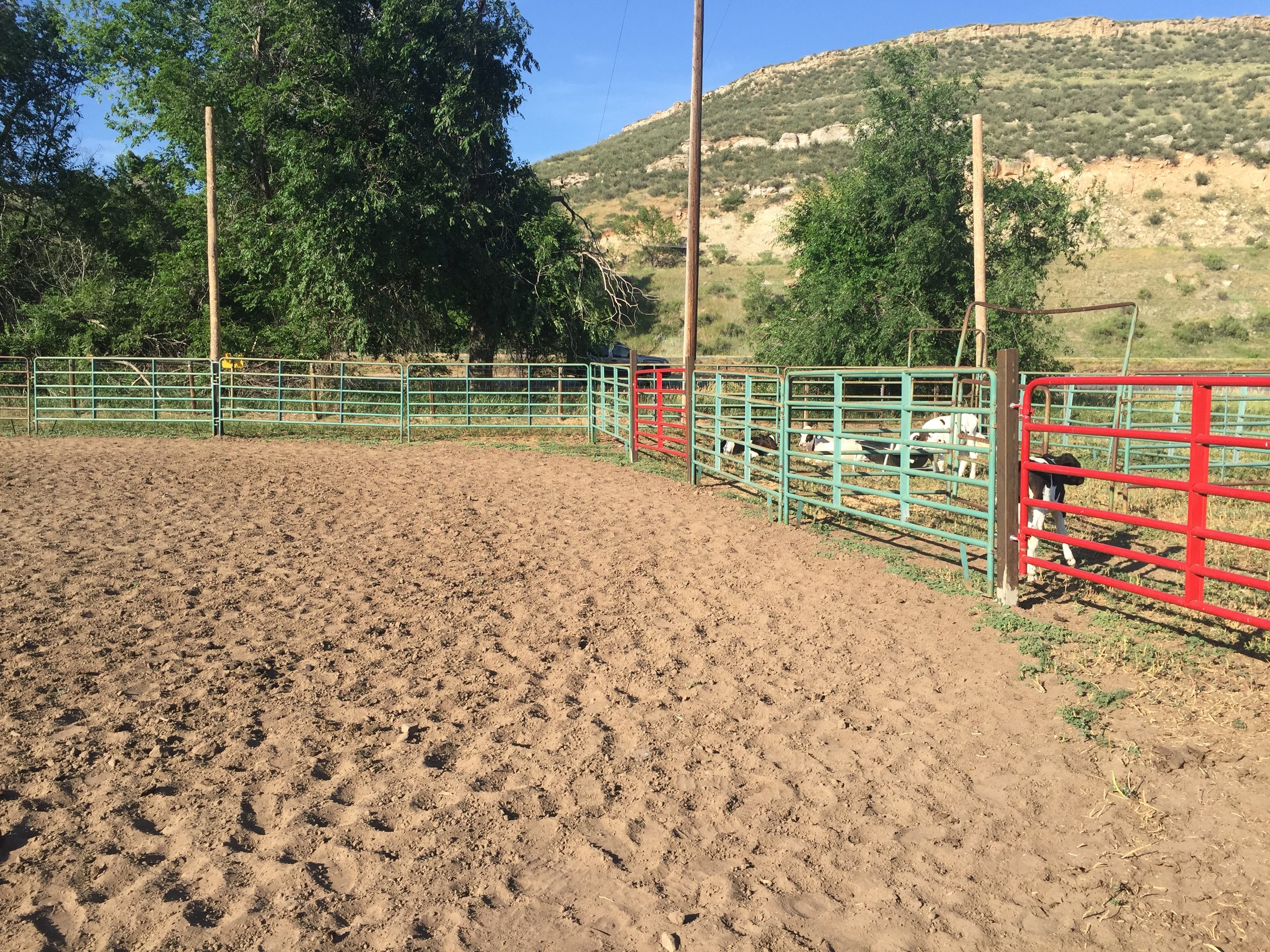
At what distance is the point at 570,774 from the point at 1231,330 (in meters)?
37.9

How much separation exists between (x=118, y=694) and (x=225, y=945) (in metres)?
2.28

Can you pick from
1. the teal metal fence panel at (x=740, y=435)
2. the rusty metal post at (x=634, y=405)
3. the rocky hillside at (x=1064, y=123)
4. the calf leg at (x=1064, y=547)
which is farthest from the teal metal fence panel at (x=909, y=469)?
the rocky hillside at (x=1064, y=123)

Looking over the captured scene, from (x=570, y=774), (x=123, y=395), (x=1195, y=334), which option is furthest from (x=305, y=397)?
(x=1195, y=334)

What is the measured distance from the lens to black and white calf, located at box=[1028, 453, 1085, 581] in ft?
21.6

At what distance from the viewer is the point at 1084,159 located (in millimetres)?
50531

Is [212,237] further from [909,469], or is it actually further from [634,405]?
[909,469]

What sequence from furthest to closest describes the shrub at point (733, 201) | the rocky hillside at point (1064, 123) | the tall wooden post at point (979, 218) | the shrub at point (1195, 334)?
the shrub at point (733, 201), the rocky hillside at point (1064, 123), the shrub at point (1195, 334), the tall wooden post at point (979, 218)

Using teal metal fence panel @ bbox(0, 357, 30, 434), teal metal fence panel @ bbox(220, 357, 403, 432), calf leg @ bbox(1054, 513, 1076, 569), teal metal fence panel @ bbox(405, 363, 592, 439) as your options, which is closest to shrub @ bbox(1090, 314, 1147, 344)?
teal metal fence panel @ bbox(405, 363, 592, 439)

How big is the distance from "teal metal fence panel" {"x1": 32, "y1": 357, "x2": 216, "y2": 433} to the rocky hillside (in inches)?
1434

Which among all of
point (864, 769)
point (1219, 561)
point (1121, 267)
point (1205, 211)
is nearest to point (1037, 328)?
point (1219, 561)

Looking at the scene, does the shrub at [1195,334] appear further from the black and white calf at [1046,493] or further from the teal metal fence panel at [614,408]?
the black and white calf at [1046,493]

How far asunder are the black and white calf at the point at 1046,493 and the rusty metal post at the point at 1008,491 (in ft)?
1.01

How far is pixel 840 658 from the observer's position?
5.27m

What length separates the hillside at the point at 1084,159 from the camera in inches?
1503
